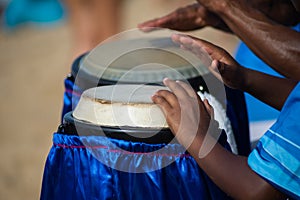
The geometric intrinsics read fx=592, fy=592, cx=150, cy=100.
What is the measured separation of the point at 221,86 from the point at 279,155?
39 cm

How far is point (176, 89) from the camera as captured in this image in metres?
1.36

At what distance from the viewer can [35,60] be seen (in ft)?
16.6

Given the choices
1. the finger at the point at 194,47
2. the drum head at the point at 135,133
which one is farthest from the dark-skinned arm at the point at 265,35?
the drum head at the point at 135,133

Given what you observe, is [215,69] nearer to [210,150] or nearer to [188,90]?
[188,90]

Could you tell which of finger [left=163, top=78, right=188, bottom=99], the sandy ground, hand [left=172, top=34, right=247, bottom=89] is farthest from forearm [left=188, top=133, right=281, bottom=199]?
the sandy ground

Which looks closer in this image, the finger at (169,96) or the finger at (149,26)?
the finger at (169,96)

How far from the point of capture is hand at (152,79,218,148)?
4.29ft

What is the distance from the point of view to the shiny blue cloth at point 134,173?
1.37 metres

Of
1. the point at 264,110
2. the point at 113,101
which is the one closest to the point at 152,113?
the point at 113,101

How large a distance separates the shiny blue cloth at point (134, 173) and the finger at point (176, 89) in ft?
0.38

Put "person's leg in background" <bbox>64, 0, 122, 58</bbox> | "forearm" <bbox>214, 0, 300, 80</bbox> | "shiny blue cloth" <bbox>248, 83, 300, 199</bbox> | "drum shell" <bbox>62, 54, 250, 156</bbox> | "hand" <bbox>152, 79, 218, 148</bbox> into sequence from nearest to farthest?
"shiny blue cloth" <bbox>248, 83, 300, 199</bbox>, "hand" <bbox>152, 79, 218, 148</bbox>, "forearm" <bbox>214, 0, 300, 80</bbox>, "drum shell" <bbox>62, 54, 250, 156</bbox>, "person's leg in background" <bbox>64, 0, 122, 58</bbox>

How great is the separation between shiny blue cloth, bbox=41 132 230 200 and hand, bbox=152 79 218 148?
2.7 inches

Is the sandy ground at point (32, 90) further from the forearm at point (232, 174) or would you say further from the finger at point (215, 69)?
the forearm at point (232, 174)

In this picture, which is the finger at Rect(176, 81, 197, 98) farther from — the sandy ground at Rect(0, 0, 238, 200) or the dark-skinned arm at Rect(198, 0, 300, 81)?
the sandy ground at Rect(0, 0, 238, 200)
